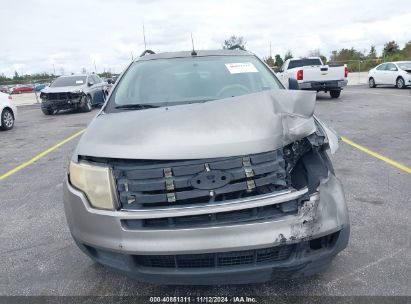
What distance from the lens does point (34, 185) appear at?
5.33 m

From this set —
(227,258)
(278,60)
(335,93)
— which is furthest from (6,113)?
(278,60)

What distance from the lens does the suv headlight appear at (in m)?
2.20

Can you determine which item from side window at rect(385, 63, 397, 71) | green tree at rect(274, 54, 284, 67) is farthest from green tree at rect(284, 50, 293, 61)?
side window at rect(385, 63, 397, 71)

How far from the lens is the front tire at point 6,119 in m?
11.3

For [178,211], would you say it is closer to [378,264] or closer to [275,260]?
[275,260]

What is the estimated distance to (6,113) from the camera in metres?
11.5

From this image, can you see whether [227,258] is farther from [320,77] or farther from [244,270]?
[320,77]

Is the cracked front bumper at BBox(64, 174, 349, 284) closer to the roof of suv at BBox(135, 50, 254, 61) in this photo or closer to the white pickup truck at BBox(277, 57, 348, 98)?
the roof of suv at BBox(135, 50, 254, 61)

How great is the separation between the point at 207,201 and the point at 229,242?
26 cm

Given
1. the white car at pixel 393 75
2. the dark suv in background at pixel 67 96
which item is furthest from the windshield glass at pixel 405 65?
the dark suv in background at pixel 67 96

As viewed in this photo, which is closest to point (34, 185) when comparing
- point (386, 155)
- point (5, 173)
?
point (5, 173)

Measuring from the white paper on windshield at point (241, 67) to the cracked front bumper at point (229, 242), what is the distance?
1764 millimetres

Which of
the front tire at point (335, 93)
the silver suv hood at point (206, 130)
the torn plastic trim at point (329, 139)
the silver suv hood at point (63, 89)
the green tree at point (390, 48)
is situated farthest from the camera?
the green tree at point (390, 48)

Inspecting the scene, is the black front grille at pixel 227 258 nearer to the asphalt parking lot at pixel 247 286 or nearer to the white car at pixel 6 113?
the asphalt parking lot at pixel 247 286
